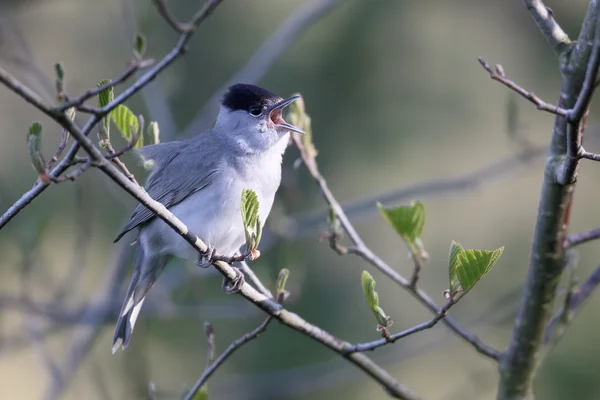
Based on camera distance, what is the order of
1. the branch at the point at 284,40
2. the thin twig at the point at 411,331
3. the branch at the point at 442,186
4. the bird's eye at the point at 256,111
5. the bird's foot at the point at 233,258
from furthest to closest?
the branch at the point at 284,40
the bird's eye at the point at 256,111
the branch at the point at 442,186
the bird's foot at the point at 233,258
the thin twig at the point at 411,331

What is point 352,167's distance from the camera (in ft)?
18.7

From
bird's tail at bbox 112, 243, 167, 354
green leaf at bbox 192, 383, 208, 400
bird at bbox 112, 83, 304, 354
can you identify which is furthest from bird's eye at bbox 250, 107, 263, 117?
green leaf at bbox 192, 383, 208, 400

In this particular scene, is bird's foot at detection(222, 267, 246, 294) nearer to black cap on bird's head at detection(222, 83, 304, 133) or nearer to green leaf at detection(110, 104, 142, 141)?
green leaf at detection(110, 104, 142, 141)

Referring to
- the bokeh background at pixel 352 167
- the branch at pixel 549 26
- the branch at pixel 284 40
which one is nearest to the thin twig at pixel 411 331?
the branch at pixel 549 26

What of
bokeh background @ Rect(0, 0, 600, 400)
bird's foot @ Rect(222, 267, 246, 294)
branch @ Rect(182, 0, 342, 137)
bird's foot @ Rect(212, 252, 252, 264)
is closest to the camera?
bird's foot @ Rect(212, 252, 252, 264)

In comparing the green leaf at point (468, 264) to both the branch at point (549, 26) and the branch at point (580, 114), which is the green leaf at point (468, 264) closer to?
the branch at point (580, 114)

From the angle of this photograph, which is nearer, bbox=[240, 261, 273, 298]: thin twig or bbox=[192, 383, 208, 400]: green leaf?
bbox=[192, 383, 208, 400]: green leaf

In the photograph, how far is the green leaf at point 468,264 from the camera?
169 cm

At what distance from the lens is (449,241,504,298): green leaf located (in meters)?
1.69

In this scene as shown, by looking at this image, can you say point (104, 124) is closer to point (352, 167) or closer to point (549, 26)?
point (549, 26)

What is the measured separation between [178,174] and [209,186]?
185 mm

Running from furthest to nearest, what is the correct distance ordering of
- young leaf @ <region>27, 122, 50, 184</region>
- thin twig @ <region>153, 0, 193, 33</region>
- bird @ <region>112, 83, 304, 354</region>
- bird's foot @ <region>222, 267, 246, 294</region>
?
1. bird @ <region>112, 83, 304, 354</region>
2. bird's foot @ <region>222, 267, 246, 294</region>
3. young leaf @ <region>27, 122, 50, 184</region>
4. thin twig @ <region>153, 0, 193, 33</region>

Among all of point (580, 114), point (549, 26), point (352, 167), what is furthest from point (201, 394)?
point (352, 167)

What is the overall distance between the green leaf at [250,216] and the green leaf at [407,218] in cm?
32
